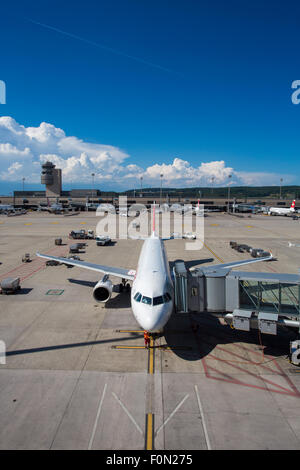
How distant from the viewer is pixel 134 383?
1327cm

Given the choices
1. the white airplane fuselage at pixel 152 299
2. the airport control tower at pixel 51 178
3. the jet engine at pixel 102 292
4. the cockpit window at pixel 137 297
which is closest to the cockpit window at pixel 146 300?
the white airplane fuselage at pixel 152 299

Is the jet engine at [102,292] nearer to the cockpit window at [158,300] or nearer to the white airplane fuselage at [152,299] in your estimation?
the white airplane fuselage at [152,299]

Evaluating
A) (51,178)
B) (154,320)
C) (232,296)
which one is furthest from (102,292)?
(51,178)

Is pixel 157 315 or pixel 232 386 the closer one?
pixel 232 386

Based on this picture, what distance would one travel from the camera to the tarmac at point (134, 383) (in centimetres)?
1034

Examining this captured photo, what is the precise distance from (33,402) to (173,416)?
632 cm

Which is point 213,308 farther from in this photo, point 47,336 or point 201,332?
point 47,336

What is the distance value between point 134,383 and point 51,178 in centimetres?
17909

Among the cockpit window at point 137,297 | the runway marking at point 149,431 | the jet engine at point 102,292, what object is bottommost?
the runway marking at point 149,431

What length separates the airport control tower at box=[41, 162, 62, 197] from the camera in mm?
173500

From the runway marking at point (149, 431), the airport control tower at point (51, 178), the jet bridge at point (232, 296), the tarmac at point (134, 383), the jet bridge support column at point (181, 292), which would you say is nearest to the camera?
the runway marking at point (149, 431)

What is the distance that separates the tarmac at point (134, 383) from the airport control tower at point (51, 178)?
16461 cm

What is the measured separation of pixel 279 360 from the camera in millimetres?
15461
